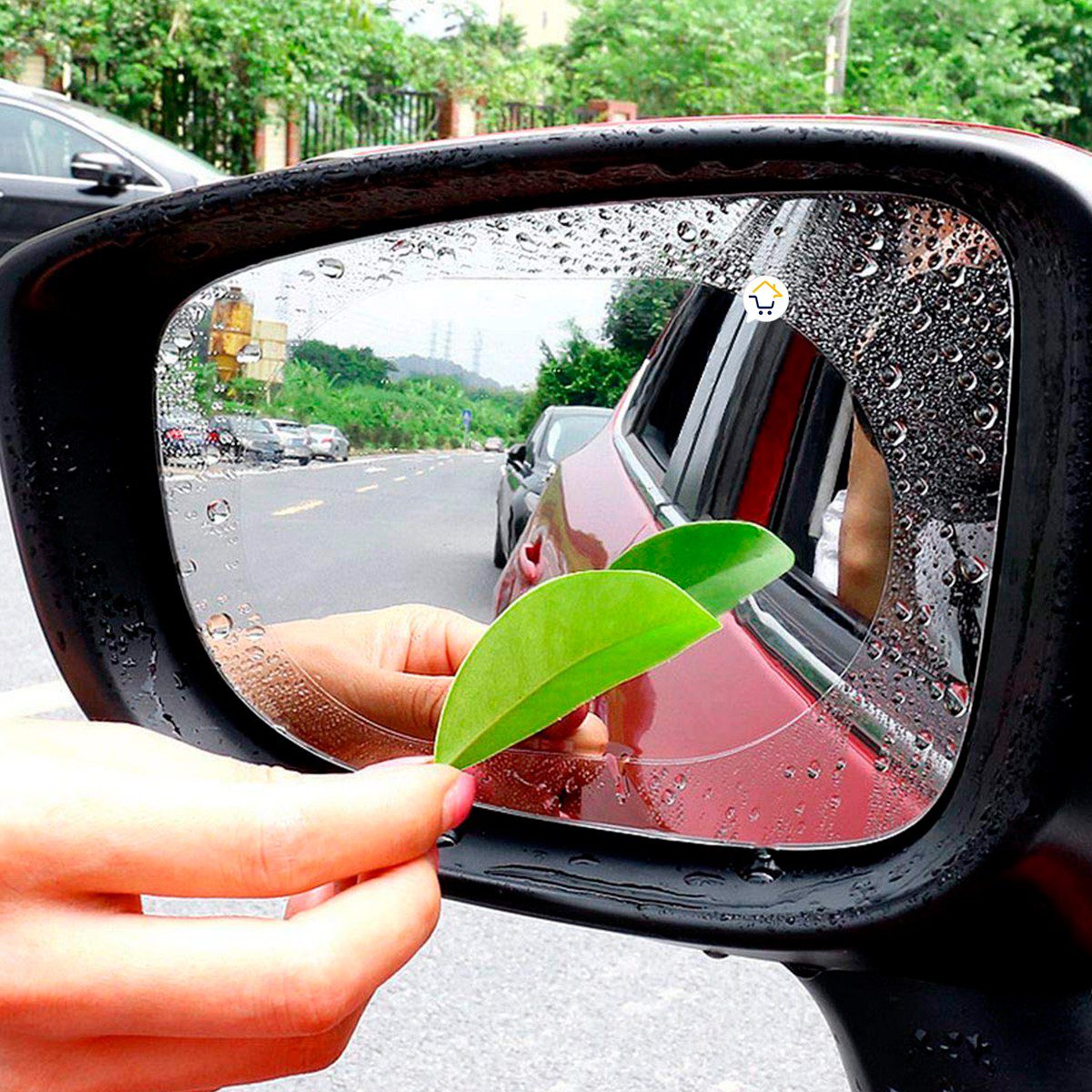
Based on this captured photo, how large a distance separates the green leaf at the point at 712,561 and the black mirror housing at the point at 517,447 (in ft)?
0.35

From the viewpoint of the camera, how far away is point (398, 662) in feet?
2.47

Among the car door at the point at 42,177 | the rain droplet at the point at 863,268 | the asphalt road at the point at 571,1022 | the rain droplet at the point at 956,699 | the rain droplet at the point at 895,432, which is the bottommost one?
the asphalt road at the point at 571,1022

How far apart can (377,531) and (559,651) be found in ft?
0.72

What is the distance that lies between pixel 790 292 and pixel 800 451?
0.11 meters

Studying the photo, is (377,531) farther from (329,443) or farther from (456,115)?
(456,115)

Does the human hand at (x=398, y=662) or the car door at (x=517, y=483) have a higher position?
the car door at (x=517, y=483)

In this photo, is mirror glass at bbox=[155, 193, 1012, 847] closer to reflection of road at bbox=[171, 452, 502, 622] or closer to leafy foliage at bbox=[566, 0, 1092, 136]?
reflection of road at bbox=[171, 452, 502, 622]

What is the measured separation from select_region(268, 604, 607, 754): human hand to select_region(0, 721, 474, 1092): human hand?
0.57 feet

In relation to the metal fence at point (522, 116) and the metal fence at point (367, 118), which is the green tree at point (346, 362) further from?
the metal fence at point (522, 116)

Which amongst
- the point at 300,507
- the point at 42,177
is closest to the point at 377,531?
the point at 300,507

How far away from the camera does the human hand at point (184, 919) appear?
0.52m

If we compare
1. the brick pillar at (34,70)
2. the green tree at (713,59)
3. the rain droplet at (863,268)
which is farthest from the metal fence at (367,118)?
the rain droplet at (863,268)

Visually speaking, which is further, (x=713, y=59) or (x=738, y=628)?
(x=713, y=59)

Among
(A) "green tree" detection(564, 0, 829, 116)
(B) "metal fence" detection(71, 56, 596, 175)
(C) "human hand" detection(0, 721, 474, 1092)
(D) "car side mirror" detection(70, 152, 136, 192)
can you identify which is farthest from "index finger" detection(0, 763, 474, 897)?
(A) "green tree" detection(564, 0, 829, 116)
